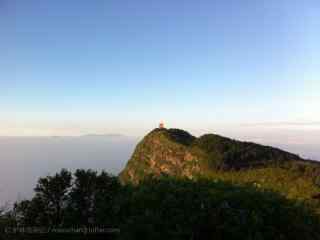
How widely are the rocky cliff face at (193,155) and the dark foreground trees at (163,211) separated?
162ft

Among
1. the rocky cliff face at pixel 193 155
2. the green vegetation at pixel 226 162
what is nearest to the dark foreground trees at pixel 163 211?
the green vegetation at pixel 226 162

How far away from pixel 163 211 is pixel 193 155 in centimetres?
10203

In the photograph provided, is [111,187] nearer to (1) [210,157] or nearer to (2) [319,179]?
(2) [319,179]

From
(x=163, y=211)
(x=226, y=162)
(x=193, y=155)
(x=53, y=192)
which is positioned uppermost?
(x=53, y=192)

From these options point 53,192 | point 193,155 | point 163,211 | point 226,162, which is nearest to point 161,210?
point 163,211

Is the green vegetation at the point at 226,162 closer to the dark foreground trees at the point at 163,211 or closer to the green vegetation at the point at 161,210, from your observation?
the green vegetation at the point at 161,210

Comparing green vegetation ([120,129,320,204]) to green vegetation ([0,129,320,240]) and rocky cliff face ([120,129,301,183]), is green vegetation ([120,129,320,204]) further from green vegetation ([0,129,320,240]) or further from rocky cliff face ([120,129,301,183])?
green vegetation ([0,129,320,240])

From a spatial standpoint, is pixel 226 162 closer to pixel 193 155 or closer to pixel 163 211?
pixel 193 155

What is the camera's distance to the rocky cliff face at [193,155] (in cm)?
9544

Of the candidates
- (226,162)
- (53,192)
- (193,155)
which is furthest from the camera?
(193,155)

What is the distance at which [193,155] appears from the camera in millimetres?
114562

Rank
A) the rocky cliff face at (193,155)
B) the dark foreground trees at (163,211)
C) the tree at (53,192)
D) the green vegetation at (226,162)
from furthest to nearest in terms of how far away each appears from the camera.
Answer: the rocky cliff face at (193,155) → the green vegetation at (226,162) → the tree at (53,192) → the dark foreground trees at (163,211)

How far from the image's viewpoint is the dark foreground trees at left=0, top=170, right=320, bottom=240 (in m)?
12.4

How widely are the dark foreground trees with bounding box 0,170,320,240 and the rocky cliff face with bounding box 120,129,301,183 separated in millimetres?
49440
